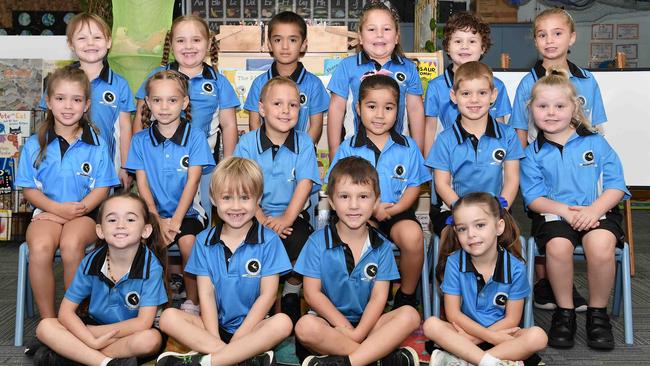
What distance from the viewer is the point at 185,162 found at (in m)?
2.94

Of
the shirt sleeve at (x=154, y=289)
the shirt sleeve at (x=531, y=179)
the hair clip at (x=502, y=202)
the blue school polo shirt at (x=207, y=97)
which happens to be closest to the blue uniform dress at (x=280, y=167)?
the blue school polo shirt at (x=207, y=97)

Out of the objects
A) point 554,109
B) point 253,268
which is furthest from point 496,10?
point 253,268

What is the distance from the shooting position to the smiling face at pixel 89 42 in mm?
3195

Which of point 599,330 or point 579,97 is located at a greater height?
point 579,97

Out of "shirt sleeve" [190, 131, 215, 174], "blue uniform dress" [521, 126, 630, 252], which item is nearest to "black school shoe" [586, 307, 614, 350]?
"blue uniform dress" [521, 126, 630, 252]

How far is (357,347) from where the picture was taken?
2332 millimetres

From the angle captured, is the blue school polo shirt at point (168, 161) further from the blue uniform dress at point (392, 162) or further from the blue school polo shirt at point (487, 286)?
the blue school polo shirt at point (487, 286)

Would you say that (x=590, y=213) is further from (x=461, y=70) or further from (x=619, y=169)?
(x=461, y=70)

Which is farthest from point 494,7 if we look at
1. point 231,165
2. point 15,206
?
point 231,165

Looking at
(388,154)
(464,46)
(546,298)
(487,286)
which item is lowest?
(546,298)

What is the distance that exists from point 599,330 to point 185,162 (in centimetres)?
173

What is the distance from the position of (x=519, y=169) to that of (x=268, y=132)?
1032 millimetres

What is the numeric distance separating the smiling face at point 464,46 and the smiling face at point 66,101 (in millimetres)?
1631

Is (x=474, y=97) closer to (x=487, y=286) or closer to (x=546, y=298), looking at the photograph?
(x=487, y=286)
